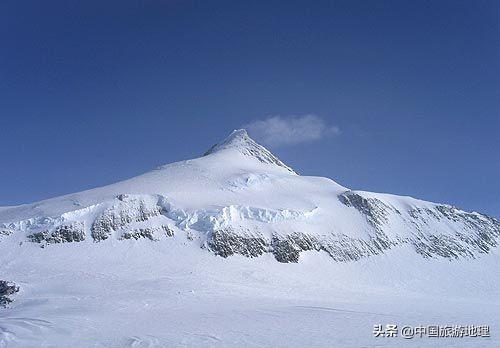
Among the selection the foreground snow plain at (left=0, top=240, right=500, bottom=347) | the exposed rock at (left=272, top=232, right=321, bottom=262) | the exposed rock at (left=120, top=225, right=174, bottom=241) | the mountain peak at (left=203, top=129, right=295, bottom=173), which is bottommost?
the foreground snow plain at (left=0, top=240, right=500, bottom=347)

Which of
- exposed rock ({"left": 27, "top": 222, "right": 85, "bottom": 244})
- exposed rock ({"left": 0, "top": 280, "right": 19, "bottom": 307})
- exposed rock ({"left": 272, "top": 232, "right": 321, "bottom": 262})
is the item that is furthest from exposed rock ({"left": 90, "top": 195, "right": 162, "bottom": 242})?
exposed rock ({"left": 272, "top": 232, "right": 321, "bottom": 262})

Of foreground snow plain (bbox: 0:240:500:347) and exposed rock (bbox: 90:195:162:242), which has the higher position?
exposed rock (bbox: 90:195:162:242)

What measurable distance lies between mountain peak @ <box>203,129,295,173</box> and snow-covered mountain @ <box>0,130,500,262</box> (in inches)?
390

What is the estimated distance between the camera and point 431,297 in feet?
192

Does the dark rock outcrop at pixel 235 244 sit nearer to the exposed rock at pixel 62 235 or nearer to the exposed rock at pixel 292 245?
the exposed rock at pixel 292 245

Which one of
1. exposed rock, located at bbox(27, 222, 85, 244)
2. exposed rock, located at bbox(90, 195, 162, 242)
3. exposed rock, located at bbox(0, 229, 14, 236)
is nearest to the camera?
exposed rock, located at bbox(27, 222, 85, 244)

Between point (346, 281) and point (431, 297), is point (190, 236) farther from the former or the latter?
point (431, 297)

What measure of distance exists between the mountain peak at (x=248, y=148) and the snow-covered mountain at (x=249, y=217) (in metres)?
9.91

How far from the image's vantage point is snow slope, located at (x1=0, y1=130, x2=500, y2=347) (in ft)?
95.0

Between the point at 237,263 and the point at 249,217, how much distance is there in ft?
38.3

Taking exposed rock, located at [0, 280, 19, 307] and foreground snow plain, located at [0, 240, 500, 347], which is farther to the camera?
exposed rock, located at [0, 280, 19, 307]

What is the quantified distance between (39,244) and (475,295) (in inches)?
2460

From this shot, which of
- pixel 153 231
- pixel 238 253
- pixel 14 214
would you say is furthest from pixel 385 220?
pixel 14 214

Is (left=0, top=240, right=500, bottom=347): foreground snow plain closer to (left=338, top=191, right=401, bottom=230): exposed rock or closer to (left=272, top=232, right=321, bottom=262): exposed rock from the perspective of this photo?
(left=272, top=232, right=321, bottom=262): exposed rock
